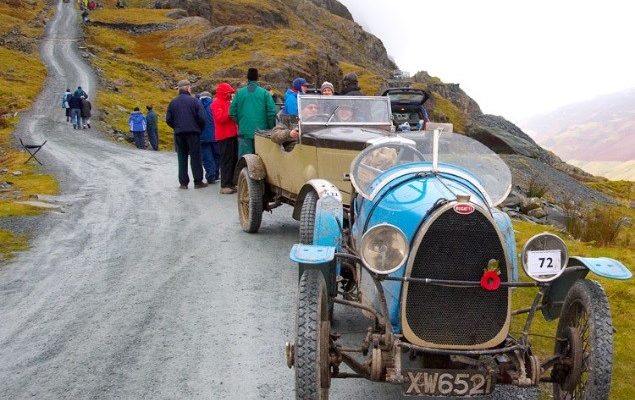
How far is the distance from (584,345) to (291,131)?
4983 mm

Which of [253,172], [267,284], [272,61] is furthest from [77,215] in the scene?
[272,61]

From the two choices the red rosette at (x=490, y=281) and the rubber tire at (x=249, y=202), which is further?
the rubber tire at (x=249, y=202)

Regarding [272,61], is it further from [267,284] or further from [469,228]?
[469,228]

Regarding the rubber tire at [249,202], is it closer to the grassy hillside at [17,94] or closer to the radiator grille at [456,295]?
the grassy hillside at [17,94]

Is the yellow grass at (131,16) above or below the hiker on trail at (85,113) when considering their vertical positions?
above

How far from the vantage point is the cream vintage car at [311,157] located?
744 centimetres

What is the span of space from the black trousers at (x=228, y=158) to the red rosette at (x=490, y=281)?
881 centimetres

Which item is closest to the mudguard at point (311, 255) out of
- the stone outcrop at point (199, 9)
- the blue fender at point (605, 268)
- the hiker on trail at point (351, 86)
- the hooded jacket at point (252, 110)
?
the blue fender at point (605, 268)

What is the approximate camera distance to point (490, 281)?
3.84 m

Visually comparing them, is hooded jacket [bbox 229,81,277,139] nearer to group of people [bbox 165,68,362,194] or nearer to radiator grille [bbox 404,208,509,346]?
group of people [bbox 165,68,362,194]

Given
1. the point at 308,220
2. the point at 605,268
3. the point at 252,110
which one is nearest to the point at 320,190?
the point at 308,220

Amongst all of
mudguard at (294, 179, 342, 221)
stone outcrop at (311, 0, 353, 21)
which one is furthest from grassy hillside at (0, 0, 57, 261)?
stone outcrop at (311, 0, 353, 21)

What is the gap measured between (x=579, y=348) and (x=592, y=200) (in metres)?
21.7

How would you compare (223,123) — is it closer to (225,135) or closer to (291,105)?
(225,135)
